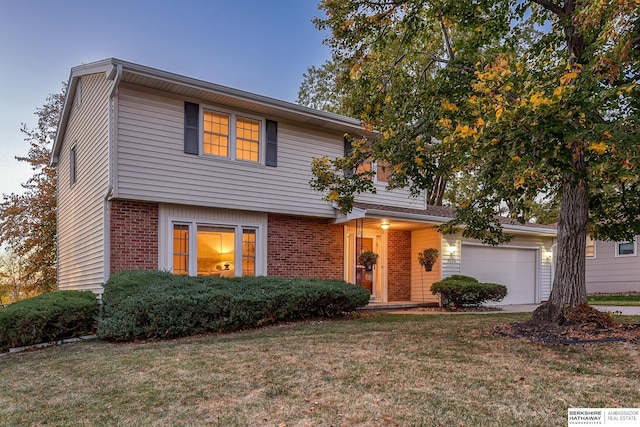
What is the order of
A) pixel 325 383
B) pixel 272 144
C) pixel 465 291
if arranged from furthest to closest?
pixel 465 291 → pixel 272 144 → pixel 325 383

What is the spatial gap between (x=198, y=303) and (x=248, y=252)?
3.00 metres

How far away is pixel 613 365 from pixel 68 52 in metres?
18.1

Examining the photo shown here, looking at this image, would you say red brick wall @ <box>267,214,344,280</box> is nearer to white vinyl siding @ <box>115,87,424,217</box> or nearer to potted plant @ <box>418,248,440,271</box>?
white vinyl siding @ <box>115,87,424,217</box>

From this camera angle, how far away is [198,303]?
303 inches

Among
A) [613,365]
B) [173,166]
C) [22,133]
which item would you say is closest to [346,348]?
[613,365]

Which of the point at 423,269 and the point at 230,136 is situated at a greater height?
the point at 230,136

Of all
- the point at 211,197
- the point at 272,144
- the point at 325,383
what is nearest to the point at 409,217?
the point at 272,144

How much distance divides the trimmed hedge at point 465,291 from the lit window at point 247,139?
626 cm

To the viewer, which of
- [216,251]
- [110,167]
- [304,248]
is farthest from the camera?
[304,248]

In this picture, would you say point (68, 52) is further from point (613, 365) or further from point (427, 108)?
point (613, 365)

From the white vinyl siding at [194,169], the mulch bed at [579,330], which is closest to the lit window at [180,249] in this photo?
the white vinyl siding at [194,169]

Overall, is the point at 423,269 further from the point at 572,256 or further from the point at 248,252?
the point at 572,256

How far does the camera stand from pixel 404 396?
3.80 m

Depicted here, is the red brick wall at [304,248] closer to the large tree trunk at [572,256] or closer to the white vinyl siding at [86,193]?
the white vinyl siding at [86,193]
